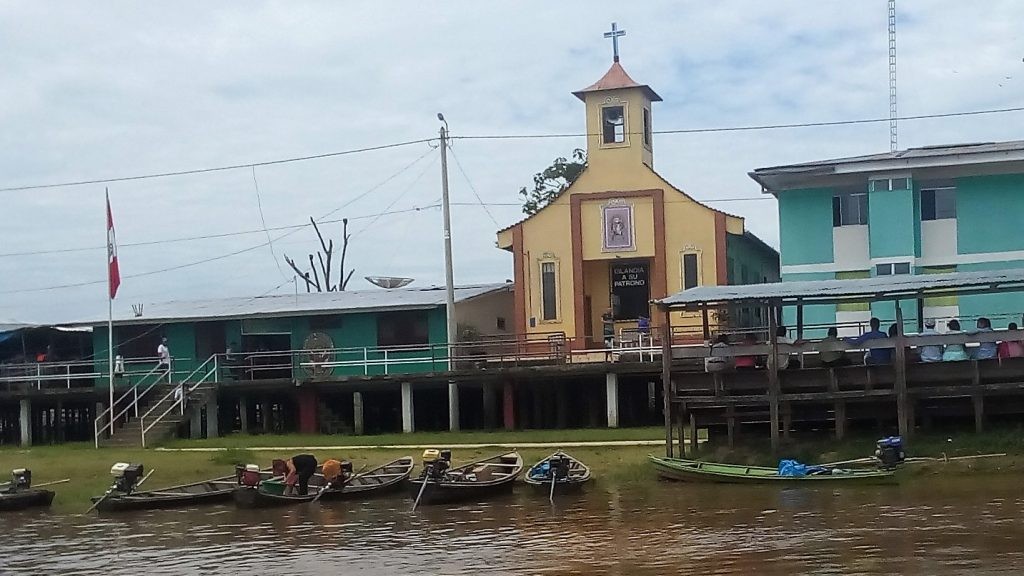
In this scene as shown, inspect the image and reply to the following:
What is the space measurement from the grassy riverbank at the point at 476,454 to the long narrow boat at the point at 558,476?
1.18m

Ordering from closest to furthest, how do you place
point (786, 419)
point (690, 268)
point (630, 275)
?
1. point (786, 419)
2. point (690, 268)
3. point (630, 275)

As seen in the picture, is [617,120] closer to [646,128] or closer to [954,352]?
[646,128]

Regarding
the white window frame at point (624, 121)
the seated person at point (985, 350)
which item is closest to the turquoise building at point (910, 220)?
the white window frame at point (624, 121)

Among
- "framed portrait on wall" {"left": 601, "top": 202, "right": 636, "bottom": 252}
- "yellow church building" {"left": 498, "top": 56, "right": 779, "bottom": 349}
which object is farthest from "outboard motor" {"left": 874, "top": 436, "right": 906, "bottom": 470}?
"framed portrait on wall" {"left": 601, "top": 202, "right": 636, "bottom": 252}

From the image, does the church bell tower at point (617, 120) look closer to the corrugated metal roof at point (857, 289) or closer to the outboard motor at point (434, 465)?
the corrugated metal roof at point (857, 289)

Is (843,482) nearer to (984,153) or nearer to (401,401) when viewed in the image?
(984,153)

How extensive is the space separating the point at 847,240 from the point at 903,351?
1262 cm

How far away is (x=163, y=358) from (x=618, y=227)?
15084mm

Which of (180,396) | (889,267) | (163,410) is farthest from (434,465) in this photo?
(889,267)

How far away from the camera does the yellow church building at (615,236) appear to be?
4284 cm

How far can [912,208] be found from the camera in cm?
3725

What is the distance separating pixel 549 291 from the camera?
4403 cm

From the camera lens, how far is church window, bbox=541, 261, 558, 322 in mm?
43844

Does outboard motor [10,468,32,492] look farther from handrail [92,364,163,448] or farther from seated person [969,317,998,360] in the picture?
seated person [969,317,998,360]
